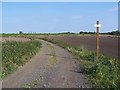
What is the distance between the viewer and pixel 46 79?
15641mm

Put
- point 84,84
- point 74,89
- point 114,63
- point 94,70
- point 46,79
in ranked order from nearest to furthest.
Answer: point 74,89, point 84,84, point 46,79, point 94,70, point 114,63

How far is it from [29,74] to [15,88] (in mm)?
4613

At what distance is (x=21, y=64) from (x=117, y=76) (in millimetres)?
8248

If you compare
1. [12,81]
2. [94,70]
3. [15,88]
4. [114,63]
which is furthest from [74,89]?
[114,63]

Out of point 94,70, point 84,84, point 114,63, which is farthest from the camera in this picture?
point 114,63

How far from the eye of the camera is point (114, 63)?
2206 cm

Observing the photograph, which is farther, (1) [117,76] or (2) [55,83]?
(1) [117,76]

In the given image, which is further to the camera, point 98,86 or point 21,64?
point 21,64

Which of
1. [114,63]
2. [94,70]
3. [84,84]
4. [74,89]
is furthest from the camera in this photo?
[114,63]

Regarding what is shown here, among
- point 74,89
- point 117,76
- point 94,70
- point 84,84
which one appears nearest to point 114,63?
point 94,70

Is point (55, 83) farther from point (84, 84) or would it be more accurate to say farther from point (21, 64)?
point (21, 64)

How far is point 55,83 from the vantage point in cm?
1455

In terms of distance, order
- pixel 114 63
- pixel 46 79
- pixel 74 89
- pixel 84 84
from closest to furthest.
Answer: pixel 74 89 < pixel 84 84 < pixel 46 79 < pixel 114 63

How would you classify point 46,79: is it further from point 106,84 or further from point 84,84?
point 106,84
